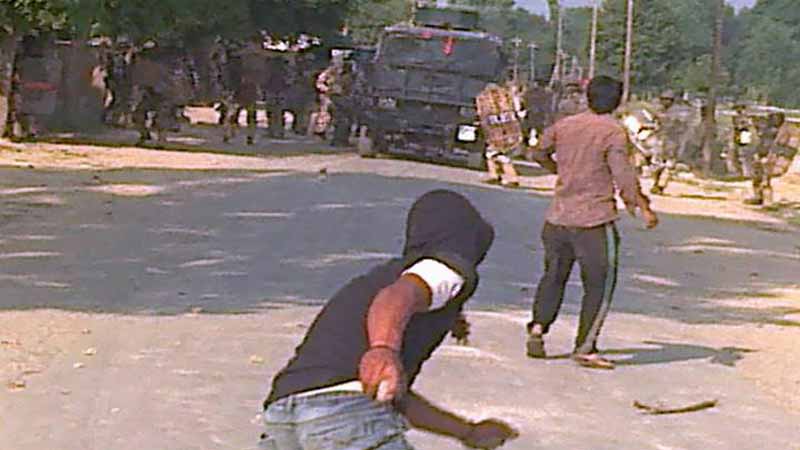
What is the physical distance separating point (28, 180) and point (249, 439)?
52.0ft

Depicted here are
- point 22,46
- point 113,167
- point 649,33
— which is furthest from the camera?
point 649,33

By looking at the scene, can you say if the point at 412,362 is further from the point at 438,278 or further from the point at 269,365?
the point at 269,365

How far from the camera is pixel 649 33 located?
74.2 meters

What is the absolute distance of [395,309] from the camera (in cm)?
470

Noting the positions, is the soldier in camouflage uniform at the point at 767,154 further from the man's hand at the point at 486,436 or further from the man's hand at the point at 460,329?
the man's hand at the point at 486,436

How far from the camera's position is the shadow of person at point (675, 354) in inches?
451

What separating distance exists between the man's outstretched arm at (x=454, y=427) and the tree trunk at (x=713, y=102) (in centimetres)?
3188

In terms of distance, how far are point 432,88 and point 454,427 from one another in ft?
84.4

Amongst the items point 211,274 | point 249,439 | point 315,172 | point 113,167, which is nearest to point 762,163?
point 315,172

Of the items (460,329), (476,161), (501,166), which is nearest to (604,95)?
(460,329)

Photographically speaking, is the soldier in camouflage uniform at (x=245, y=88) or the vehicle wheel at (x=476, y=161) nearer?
the vehicle wheel at (x=476, y=161)

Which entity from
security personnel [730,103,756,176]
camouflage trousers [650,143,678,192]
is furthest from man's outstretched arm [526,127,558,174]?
security personnel [730,103,756,176]

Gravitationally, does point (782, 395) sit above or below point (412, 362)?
below

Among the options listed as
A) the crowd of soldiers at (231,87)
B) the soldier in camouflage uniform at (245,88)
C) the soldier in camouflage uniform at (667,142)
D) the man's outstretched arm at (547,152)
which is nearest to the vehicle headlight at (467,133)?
the crowd of soldiers at (231,87)
